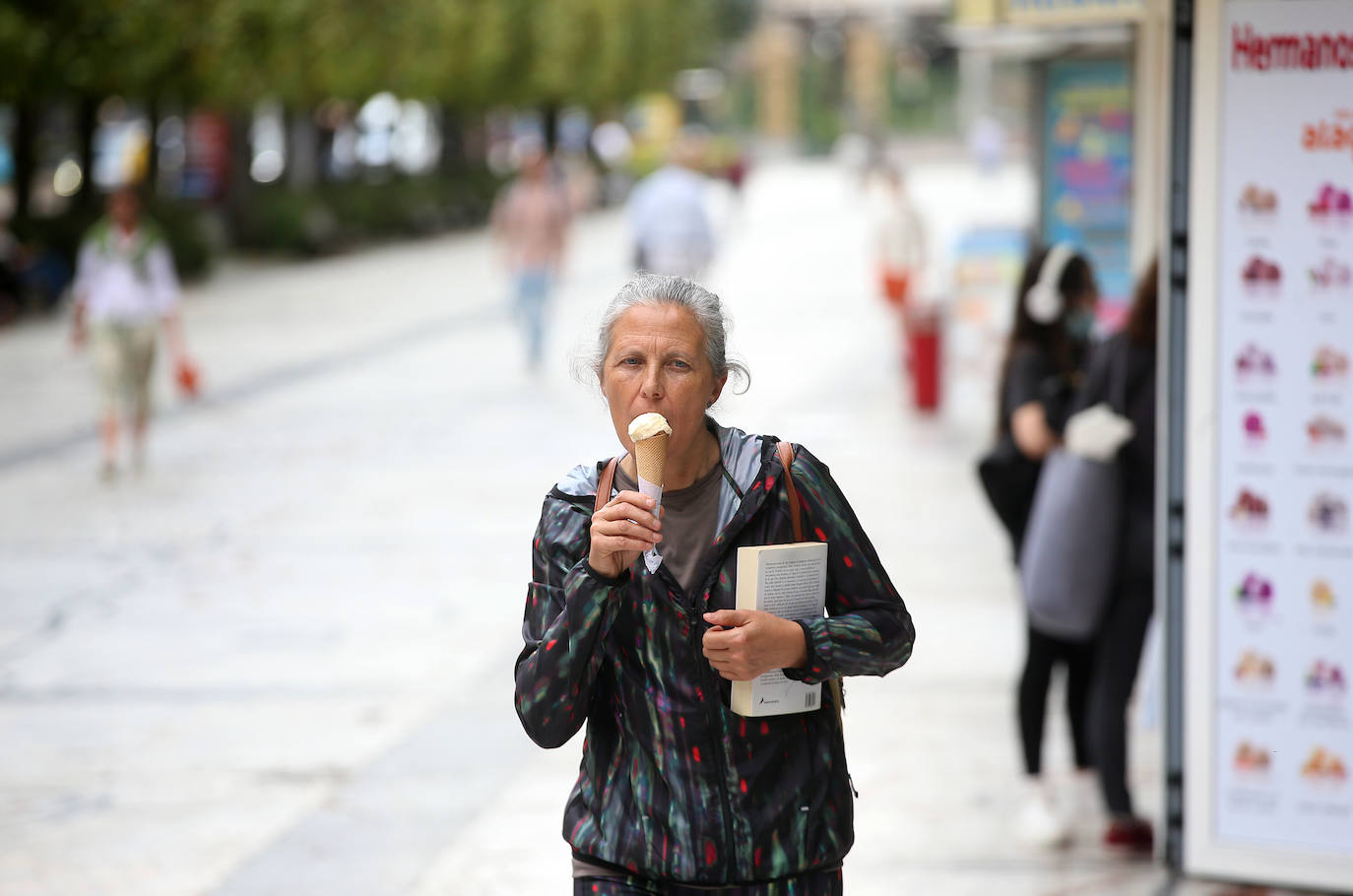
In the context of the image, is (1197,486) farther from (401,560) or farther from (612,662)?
(401,560)

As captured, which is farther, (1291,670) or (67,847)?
(67,847)

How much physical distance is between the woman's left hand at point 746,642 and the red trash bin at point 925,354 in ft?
36.7

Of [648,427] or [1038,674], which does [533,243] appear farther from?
[648,427]

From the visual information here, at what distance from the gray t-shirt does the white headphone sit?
3008mm

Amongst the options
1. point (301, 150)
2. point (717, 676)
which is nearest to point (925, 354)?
point (717, 676)

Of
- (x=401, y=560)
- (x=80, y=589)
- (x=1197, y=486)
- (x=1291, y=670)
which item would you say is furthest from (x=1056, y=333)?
(x=80, y=589)

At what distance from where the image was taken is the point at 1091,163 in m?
11.6

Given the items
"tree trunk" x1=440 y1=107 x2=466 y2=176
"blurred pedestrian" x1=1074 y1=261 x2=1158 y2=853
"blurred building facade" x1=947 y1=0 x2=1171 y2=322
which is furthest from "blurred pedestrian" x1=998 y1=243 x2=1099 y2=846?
"tree trunk" x1=440 y1=107 x2=466 y2=176

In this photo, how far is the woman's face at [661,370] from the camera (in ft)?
8.66

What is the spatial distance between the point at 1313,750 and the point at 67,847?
3752mm

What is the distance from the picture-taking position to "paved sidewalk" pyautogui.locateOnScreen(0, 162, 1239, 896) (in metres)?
5.53

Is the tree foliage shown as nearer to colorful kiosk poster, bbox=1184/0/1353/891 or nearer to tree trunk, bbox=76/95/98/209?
tree trunk, bbox=76/95/98/209

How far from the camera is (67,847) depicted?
5.63 metres

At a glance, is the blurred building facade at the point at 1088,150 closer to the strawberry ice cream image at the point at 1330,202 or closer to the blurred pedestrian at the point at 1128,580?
the blurred pedestrian at the point at 1128,580
